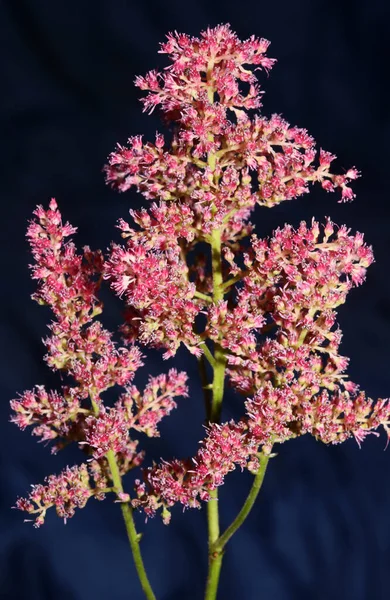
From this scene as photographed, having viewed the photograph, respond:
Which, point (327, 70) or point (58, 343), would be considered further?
point (327, 70)

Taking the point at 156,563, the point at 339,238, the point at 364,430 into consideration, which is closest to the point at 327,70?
the point at 339,238

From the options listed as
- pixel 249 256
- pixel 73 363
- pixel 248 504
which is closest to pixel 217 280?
pixel 249 256

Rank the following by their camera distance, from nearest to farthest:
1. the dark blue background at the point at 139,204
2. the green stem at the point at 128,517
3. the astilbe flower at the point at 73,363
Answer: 1. the astilbe flower at the point at 73,363
2. the green stem at the point at 128,517
3. the dark blue background at the point at 139,204

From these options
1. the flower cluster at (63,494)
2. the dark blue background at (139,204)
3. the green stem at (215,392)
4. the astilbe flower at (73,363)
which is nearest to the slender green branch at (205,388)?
the green stem at (215,392)

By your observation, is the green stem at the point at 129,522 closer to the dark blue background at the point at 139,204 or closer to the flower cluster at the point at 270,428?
the flower cluster at the point at 270,428

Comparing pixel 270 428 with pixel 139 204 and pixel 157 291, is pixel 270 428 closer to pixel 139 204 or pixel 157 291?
pixel 157 291

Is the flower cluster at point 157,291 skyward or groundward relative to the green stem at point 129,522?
skyward

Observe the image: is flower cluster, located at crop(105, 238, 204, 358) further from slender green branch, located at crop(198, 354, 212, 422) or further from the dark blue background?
the dark blue background

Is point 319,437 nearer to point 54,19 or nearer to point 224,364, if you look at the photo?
point 224,364

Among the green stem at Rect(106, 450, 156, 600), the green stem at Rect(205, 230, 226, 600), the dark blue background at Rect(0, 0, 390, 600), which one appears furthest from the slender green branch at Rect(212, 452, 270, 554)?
the dark blue background at Rect(0, 0, 390, 600)
